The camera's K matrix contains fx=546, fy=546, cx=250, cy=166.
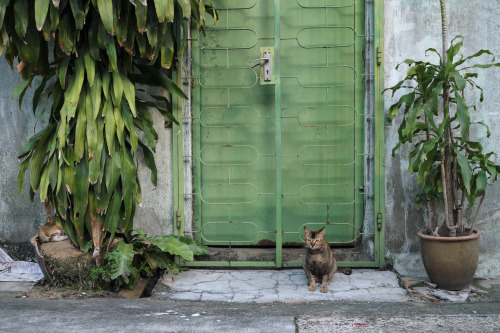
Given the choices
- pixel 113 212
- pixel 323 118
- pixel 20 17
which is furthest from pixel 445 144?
pixel 20 17

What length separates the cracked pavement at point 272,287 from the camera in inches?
153

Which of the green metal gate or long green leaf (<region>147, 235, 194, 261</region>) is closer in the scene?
long green leaf (<region>147, 235, 194, 261</region>)

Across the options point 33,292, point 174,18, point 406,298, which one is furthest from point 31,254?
point 406,298

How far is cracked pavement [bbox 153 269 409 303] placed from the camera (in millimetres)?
3885

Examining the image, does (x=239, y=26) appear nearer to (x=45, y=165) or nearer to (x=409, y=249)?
(x=45, y=165)

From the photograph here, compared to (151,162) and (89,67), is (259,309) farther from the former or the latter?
(89,67)

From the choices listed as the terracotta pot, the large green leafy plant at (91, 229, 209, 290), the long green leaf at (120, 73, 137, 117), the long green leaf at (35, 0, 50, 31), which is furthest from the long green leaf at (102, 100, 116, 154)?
the terracotta pot

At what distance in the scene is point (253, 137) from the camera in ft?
15.0

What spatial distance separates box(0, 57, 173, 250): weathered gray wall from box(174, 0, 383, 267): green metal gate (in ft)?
0.50

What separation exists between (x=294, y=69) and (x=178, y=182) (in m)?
1.33

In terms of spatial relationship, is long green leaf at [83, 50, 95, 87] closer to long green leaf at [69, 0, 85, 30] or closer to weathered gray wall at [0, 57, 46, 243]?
long green leaf at [69, 0, 85, 30]

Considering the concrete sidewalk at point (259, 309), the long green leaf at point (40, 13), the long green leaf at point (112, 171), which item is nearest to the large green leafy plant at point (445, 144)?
the concrete sidewalk at point (259, 309)

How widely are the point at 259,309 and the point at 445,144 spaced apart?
174cm

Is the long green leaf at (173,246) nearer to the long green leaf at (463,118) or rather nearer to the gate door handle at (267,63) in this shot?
the gate door handle at (267,63)
